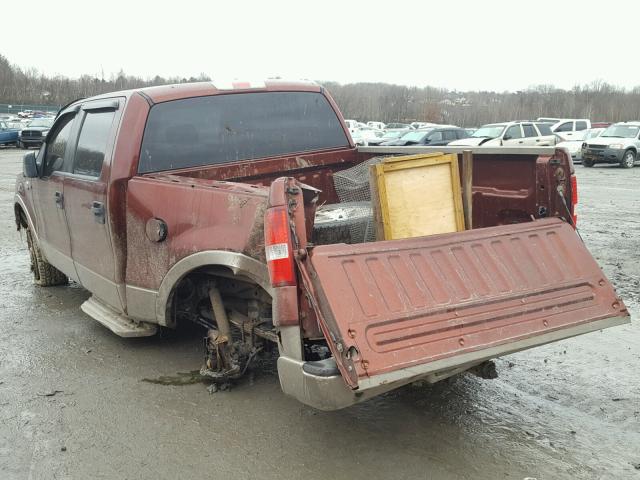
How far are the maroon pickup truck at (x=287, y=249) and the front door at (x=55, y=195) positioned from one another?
A: 0.03 meters

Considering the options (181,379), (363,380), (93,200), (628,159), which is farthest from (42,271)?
(628,159)

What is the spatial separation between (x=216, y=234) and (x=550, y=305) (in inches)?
75.1

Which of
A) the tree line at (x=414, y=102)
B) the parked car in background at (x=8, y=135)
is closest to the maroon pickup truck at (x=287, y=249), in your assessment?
the parked car in background at (x=8, y=135)

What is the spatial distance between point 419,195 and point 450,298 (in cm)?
88

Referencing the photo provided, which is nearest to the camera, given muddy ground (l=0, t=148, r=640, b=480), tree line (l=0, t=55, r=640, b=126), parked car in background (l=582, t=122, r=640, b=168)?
muddy ground (l=0, t=148, r=640, b=480)

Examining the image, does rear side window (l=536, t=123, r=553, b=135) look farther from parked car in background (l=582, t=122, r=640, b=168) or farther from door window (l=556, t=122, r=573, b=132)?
door window (l=556, t=122, r=573, b=132)

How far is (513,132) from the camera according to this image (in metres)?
24.7

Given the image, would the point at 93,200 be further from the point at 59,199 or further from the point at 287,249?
the point at 287,249

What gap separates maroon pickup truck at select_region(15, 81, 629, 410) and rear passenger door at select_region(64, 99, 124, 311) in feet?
0.06

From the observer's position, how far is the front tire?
6.80 metres

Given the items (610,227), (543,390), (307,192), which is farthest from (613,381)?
(610,227)

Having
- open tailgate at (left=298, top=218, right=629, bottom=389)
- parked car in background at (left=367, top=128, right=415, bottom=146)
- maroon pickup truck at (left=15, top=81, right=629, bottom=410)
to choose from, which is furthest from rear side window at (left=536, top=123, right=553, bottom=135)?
open tailgate at (left=298, top=218, right=629, bottom=389)

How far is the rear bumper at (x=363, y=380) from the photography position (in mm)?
2854

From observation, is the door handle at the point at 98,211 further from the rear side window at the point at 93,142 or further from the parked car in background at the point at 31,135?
the parked car in background at the point at 31,135
